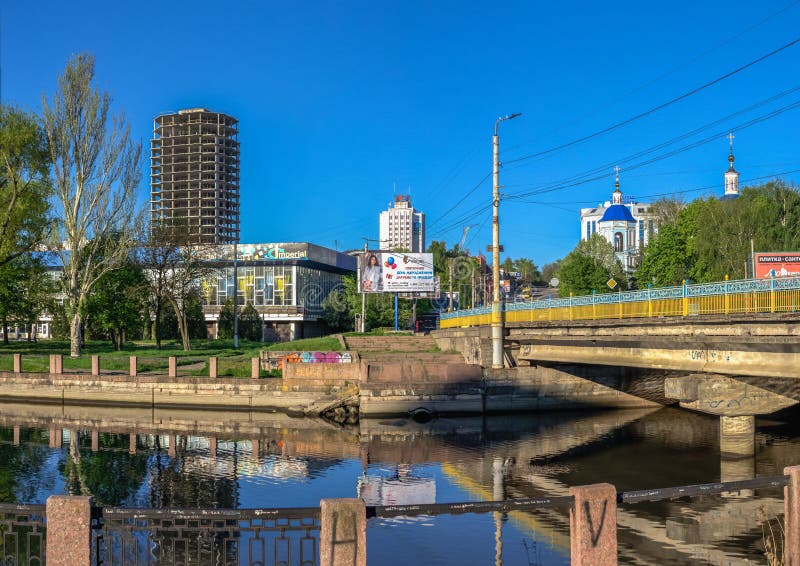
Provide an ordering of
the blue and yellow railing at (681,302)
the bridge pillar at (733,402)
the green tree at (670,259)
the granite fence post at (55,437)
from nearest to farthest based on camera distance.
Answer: the blue and yellow railing at (681,302) → the bridge pillar at (733,402) → the granite fence post at (55,437) → the green tree at (670,259)

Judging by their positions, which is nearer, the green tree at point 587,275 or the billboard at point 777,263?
the billboard at point 777,263

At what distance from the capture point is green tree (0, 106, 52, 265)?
47500 mm

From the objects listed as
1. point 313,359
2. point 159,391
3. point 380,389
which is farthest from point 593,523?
point 159,391

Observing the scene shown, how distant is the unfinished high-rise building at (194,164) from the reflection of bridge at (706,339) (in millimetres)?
148363

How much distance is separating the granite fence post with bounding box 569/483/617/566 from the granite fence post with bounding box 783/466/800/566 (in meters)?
2.73

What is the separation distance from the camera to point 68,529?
8.50 metres

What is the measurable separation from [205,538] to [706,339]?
17481 millimetres

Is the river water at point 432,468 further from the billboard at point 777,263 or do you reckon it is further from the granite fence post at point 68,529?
the granite fence post at point 68,529

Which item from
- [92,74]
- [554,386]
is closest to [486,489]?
[554,386]

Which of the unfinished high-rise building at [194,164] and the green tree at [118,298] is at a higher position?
the unfinished high-rise building at [194,164]

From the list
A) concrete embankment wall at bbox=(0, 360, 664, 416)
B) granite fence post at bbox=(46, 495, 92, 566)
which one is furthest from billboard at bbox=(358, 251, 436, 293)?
granite fence post at bbox=(46, 495, 92, 566)

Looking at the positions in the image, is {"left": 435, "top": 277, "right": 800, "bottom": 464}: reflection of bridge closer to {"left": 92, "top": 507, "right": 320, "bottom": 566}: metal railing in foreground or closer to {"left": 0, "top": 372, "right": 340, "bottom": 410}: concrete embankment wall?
{"left": 92, "top": 507, "right": 320, "bottom": 566}: metal railing in foreground

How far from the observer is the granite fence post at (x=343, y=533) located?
8.40 meters

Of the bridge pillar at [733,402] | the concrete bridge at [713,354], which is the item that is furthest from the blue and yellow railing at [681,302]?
the bridge pillar at [733,402]
